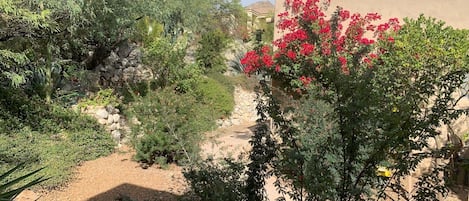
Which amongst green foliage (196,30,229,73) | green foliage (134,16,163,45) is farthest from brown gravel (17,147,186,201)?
green foliage (196,30,229,73)

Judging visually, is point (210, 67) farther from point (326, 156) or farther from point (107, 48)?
point (326, 156)

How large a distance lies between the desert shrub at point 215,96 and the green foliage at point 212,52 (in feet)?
6.54

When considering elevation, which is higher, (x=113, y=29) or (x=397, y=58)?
(x=113, y=29)

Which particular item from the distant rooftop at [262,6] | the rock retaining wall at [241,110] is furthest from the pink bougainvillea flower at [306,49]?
the distant rooftop at [262,6]

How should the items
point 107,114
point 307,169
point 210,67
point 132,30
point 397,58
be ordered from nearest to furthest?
point 307,169 < point 397,58 < point 107,114 < point 132,30 < point 210,67

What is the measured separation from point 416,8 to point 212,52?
39.1ft

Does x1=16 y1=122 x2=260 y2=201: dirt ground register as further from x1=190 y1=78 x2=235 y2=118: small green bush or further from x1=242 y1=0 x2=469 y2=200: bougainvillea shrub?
x1=190 y1=78 x2=235 y2=118: small green bush

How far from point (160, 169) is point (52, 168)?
235 cm

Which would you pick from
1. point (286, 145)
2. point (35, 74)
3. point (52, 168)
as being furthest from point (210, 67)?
point (286, 145)

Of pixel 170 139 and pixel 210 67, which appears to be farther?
pixel 210 67

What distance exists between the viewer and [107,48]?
1518cm

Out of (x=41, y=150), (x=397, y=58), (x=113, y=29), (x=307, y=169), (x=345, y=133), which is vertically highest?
(x=113, y=29)

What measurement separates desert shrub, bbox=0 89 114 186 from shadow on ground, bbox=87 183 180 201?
1.09 metres

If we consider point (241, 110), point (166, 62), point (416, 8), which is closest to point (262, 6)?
point (241, 110)
